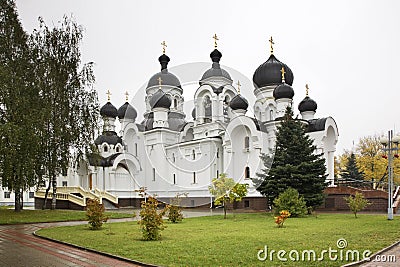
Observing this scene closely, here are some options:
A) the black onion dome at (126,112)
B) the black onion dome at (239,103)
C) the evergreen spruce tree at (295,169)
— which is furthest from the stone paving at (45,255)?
the black onion dome at (126,112)

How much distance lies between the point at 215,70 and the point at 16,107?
23095 millimetres

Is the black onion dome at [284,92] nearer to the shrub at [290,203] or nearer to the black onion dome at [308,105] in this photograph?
the black onion dome at [308,105]

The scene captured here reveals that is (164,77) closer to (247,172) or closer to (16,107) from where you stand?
(247,172)

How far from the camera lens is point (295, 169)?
21047 mm

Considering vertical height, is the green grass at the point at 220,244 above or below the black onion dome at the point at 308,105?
below

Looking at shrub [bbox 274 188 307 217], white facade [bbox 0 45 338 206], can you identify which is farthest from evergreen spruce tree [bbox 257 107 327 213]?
white facade [bbox 0 45 338 206]

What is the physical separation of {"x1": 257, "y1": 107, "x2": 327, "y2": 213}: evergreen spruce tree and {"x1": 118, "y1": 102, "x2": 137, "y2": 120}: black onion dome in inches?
1023

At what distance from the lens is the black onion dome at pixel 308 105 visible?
33.1 m

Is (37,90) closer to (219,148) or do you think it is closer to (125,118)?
(219,148)

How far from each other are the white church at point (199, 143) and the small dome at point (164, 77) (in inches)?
67.9

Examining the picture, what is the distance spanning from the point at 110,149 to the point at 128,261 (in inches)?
1282

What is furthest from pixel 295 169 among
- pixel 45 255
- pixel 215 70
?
pixel 215 70

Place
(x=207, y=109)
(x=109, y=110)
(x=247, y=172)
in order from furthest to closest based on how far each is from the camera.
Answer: (x=109, y=110)
(x=207, y=109)
(x=247, y=172)

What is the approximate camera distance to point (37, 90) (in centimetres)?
2030
